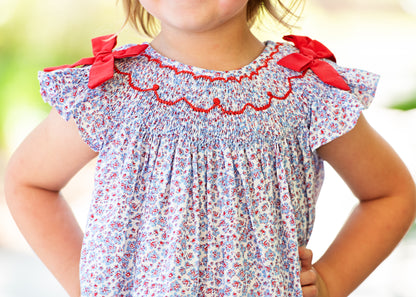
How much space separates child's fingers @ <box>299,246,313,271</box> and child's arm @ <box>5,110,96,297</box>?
1.01 ft

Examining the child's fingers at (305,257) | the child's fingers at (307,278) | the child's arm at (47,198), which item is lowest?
the child's fingers at (307,278)

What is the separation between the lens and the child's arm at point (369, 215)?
907mm

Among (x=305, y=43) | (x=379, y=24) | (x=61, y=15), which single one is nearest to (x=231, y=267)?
(x=305, y=43)

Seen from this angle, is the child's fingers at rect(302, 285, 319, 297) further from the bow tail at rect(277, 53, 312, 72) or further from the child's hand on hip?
the bow tail at rect(277, 53, 312, 72)

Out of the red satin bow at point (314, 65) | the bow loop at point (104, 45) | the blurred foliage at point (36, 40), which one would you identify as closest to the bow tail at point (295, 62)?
the red satin bow at point (314, 65)

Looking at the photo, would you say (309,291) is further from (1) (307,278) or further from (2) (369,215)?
(2) (369,215)

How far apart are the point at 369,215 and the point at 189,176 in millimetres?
308

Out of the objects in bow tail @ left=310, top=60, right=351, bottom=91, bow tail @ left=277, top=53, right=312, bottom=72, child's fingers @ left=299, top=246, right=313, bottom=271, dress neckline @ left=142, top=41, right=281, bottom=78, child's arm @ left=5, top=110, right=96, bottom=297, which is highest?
dress neckline @ left=142, top=41, right=281, bottom=78

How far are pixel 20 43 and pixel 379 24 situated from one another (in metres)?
1.03

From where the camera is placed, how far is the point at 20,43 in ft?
5.72

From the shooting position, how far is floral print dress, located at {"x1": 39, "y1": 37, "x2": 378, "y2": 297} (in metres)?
0.78

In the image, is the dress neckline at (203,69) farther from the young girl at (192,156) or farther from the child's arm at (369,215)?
the child's arm at (369,215)

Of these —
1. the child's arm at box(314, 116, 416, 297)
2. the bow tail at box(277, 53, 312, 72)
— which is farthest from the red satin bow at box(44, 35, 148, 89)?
the child's arm at box(314, 116, 416, 297)

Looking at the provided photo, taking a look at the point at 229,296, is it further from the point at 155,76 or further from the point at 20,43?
the point at 20,43
